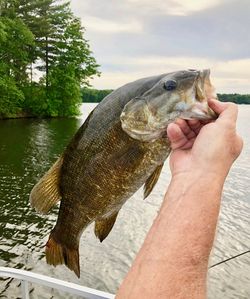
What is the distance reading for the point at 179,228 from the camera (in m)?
1.34

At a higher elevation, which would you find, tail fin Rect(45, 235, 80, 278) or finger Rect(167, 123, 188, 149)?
finger Rect(167, 123, 188, 149)

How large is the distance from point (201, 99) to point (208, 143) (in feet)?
0.99

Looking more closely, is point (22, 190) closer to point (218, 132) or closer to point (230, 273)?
point (230, 273)

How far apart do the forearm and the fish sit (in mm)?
415

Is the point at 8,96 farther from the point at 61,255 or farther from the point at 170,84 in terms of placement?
the point at 170,84

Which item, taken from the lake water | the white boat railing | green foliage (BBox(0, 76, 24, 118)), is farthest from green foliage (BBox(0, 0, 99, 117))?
the white boat railing

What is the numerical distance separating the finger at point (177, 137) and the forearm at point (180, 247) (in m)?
0.28

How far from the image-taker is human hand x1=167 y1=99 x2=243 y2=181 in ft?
4.87

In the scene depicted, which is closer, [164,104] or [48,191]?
[164,104]

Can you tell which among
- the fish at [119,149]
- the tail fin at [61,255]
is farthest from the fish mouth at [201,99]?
the tail fin at [61,255]

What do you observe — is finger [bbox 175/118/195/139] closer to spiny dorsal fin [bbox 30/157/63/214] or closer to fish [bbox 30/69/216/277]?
fish [bbox 30/69/216/277]

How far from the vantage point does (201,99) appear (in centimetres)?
175

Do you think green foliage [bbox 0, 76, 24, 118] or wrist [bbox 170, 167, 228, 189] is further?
green foliage [bbox 0, 76, 24, 118]

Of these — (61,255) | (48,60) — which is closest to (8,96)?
(48,60)
